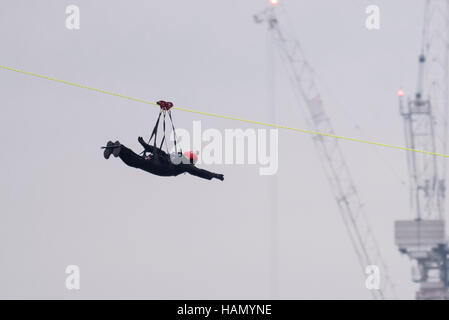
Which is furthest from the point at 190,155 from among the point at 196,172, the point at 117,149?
the point at 117,149

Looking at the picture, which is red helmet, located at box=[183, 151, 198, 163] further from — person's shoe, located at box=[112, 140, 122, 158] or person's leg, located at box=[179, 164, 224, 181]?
person's shoe, located at box=[112, 140, 122, 158]

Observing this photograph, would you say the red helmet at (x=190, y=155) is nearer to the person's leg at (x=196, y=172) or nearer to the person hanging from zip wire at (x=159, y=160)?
the person hanging from zip wire at (x=159, y=160)

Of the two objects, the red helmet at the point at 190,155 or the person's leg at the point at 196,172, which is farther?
the red helmet at the point at 190,155

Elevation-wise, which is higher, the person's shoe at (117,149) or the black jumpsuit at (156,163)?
the person's shoe at (117,149)

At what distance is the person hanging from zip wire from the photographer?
68.8 meters

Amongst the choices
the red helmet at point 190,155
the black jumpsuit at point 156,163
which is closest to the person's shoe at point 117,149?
the black jumpsuit at point 156,163

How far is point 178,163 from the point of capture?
7112 cm

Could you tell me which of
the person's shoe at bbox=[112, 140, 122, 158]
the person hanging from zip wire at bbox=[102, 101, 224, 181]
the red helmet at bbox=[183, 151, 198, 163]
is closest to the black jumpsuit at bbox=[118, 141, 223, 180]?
the person hanging from zip wire at bbox=[102, 101, 224, 181]

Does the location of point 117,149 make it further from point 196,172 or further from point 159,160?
point 196,172

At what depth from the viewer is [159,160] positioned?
70.6 metres

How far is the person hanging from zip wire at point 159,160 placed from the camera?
226 feet
